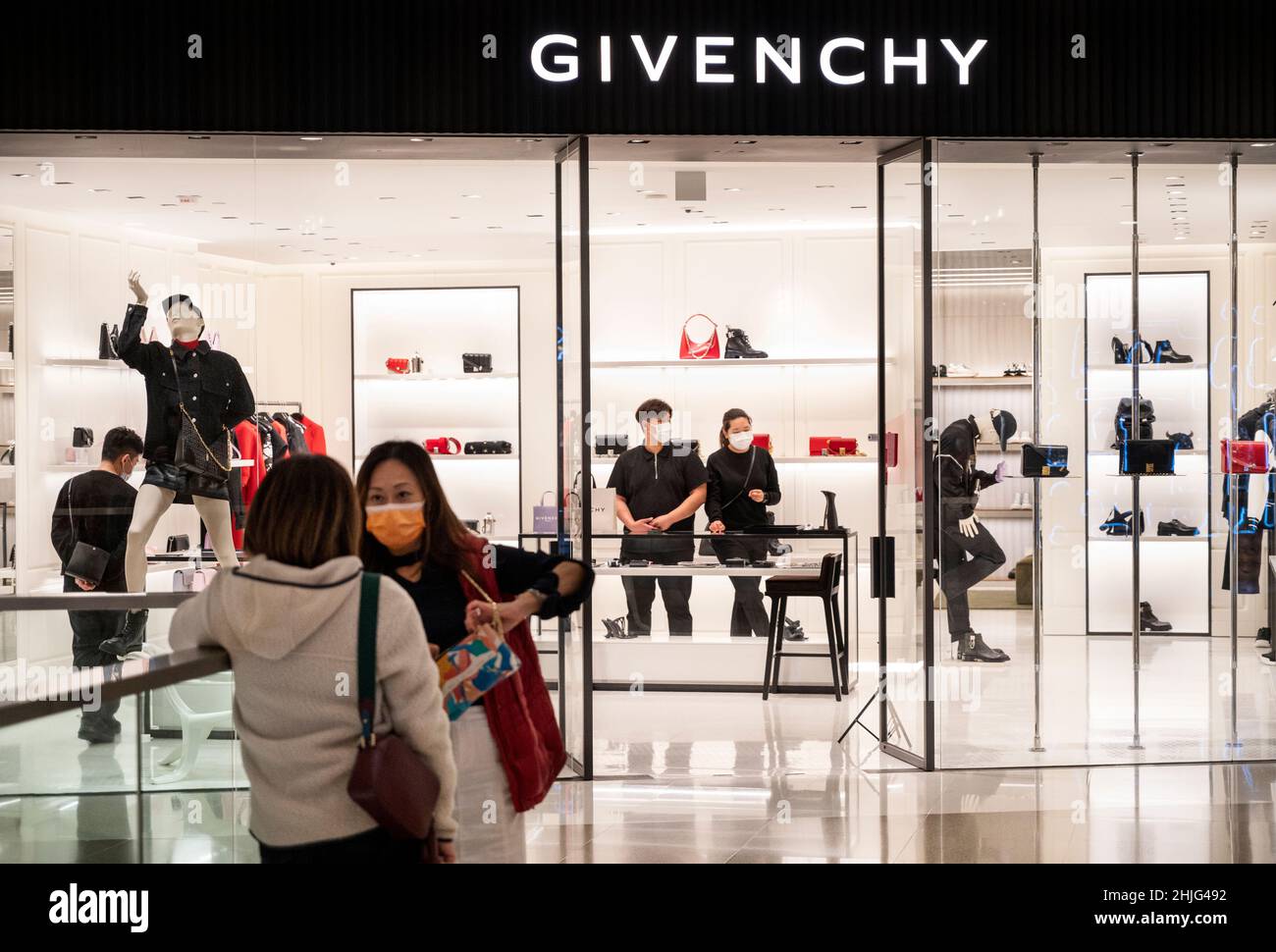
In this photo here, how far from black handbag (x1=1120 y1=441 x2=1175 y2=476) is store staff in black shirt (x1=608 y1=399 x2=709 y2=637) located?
7.48 feet

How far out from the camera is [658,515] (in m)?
8.38

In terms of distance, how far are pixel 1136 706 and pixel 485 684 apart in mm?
4742

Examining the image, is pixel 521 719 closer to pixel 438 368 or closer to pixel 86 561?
pixel 86 561

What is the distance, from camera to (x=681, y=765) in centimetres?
642

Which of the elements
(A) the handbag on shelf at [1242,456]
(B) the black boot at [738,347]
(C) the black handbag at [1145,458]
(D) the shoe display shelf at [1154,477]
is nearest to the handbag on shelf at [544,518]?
(D) the shoe display shelf at [1154,477]

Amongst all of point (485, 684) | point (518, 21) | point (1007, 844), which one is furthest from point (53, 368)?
point (1007, 844)

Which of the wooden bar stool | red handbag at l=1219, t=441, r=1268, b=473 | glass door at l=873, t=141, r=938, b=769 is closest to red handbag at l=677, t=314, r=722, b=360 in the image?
the wooden bar stool

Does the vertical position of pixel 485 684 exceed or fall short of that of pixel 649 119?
it falls short

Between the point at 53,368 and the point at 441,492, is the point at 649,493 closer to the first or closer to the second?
the point at 53,368

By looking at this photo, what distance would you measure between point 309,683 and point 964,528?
4457mm

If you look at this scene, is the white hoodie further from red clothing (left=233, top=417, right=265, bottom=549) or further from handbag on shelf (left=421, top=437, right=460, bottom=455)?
handbag on shelf (left=421, top=437, right=460, bottom=455)

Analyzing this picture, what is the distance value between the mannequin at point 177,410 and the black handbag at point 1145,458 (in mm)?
4236

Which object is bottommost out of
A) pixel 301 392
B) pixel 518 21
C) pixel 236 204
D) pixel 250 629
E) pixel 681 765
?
pixel 681 765

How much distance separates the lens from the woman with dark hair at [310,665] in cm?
246
